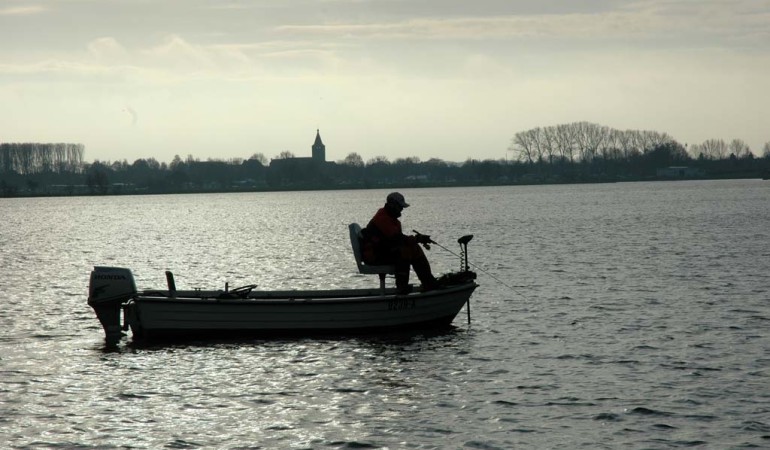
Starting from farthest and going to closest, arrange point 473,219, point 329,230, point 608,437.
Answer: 1. point 473,219
2. point 329,230
3. point 608,437

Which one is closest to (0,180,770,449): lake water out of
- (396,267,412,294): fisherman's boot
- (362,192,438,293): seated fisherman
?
(396,267,412,294): fisherman's boot

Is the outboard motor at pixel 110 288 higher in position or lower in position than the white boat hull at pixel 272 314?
higher

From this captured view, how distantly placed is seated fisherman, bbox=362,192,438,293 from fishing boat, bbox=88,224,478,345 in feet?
0.81

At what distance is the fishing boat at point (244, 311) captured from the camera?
2364cm

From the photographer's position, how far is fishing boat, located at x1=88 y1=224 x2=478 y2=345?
2364 centimetres

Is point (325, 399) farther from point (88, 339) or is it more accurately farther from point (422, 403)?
point (88, 339)

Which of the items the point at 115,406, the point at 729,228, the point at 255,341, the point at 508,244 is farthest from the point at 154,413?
the point at 729,228

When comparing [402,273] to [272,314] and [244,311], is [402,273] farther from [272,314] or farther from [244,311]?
[244,311]

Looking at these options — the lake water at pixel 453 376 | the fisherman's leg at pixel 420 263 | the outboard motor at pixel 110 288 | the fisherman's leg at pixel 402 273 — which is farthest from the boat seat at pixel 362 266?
the outboard motor at pixel 110 288

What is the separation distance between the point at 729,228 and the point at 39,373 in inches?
2330

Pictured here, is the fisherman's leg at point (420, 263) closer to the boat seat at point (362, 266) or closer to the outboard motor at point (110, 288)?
the boat seat at point (362, 266)

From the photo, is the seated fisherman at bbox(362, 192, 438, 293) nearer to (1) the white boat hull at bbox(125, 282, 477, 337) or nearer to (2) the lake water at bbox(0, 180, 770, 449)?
(1) the white boat hull at bbox(125, 282, 477, 337)

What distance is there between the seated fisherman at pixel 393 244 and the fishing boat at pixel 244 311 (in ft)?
0.81

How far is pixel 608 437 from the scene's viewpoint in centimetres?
1535
